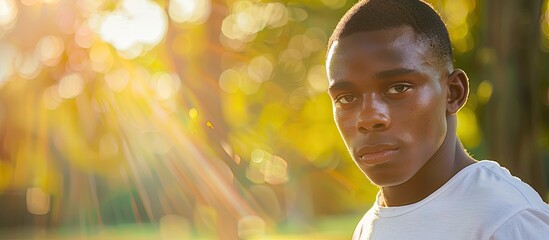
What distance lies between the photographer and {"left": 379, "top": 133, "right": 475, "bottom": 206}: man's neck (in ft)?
8.82

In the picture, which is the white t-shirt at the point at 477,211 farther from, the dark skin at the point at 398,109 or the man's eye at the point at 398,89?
the man's eye at the point at 398,89

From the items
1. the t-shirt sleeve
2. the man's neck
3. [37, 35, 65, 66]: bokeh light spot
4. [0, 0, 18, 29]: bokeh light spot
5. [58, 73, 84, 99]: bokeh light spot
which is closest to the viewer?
the t-shirt sleeve

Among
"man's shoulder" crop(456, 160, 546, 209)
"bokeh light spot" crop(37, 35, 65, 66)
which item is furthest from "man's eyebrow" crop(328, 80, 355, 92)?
"bokeh light spot" crop(37, 35, 65, 66)

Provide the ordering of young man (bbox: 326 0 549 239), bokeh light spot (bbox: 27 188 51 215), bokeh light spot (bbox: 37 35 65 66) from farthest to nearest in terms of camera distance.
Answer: bokeh light spot (bbox: 27 188 51 215) → bokeh light spot (bbox: 37 35 65 66) → young man (bbox: 326 0 549 239)

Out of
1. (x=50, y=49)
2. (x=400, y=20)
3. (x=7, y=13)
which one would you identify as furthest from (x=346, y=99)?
(x=7, y=13)

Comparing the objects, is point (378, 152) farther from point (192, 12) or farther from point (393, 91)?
point (192, 12)

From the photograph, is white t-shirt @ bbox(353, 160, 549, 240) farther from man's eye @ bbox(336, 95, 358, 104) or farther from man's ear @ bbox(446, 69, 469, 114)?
man's eye @ bbox(336, 95, 358, 104)

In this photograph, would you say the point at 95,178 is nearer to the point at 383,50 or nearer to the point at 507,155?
the point at 507,155

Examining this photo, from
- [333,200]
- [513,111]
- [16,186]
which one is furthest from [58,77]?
[333,200]

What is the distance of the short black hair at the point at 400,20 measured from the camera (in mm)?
2711

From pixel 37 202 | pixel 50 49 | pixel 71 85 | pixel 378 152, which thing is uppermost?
pixel 50 49

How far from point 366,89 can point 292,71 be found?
13.2 m

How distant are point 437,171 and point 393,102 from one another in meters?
0.28

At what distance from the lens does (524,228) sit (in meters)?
2.33
